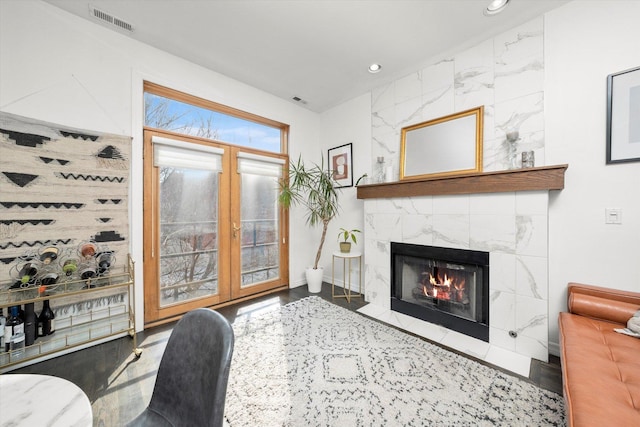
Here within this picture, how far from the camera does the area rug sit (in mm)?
1431

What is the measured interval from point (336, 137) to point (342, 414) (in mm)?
3434

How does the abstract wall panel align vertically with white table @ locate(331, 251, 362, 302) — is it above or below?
above

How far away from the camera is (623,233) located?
1784 mm

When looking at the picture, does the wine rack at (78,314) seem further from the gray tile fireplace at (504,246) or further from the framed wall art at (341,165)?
the gray tile fireplace at (504,246)

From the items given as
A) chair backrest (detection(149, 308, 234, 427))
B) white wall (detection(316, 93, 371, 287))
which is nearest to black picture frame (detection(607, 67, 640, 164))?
white wall (detection(316, 93, 371, 287))

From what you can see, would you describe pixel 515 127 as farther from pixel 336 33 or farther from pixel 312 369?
pixel 312 369

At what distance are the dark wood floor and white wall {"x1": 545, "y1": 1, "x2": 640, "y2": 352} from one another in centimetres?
54

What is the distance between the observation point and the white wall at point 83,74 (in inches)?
73.6

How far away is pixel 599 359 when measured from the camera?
1256mm

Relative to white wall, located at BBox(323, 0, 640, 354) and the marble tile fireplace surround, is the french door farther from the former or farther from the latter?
white wall, located at BBox(323, 0, 640, 354)

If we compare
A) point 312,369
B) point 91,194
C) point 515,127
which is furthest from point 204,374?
point 515,127

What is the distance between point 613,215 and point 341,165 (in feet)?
9.26

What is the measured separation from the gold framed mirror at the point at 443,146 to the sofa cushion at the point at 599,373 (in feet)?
4.86

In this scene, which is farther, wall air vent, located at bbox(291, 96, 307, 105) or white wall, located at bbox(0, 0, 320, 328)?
wall air vent, located at bbox(291, 96, 307, 105)
